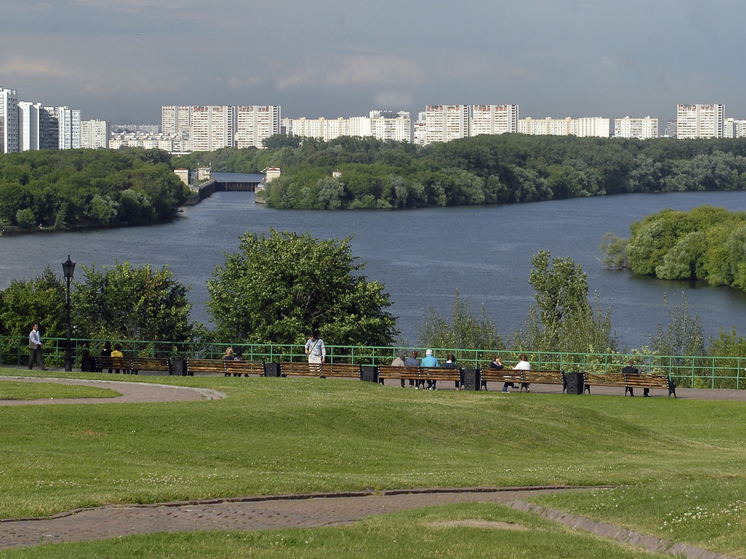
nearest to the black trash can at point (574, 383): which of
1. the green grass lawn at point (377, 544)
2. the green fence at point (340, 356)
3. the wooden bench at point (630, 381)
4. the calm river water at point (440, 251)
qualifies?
the wooden bench at point (630, 381)

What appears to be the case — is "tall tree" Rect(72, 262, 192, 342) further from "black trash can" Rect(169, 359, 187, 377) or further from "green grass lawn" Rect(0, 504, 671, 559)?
"green grass lawn" Rect(0, 504, 671, 559)

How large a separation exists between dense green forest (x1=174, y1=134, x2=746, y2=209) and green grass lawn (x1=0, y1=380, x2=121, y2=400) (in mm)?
116596

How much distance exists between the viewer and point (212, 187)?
18712cm

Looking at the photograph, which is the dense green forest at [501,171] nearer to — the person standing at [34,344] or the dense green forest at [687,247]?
the dense green forest at [687,247]

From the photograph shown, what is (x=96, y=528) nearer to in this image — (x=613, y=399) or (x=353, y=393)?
(x=353, y=393)

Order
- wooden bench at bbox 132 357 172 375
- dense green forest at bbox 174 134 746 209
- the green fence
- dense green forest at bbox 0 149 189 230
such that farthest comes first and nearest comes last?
dense green forest at bbox 174 134 746 209, dense green forest at bbox 0 149 189 230, the green fence, wooden bench at bbox 132 357 172 375

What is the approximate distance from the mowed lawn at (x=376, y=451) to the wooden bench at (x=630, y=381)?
1.54m

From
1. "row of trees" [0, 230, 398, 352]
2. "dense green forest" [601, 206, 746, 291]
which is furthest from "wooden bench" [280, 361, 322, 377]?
"dense green forest" [601, 206, 746, 291]

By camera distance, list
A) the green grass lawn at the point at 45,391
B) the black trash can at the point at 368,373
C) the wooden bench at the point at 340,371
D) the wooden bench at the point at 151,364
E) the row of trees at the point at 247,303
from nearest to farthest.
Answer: the green grass lawn at the point at 45,391, the black trash can at the point at 368,373, the wooden bench at the point at 340,371, the wooden bench at the point at 151,364, the row of trees at the point at 247,303

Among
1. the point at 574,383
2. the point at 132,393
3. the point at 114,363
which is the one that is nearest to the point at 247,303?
the point at 114,363

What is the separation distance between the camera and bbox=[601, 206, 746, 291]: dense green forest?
232 ft

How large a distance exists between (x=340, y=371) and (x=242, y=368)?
227 centimetres

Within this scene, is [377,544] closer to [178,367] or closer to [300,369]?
[300,369]

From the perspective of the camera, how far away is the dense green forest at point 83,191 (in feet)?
343
